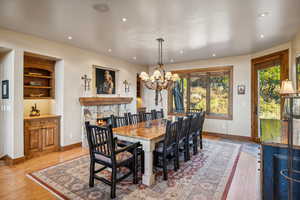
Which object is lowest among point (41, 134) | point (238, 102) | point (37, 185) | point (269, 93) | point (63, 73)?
point (37, 185)

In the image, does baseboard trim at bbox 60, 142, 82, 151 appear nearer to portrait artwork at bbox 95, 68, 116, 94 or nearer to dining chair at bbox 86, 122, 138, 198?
portrait artwork at bbox 95, 68, 116, 94

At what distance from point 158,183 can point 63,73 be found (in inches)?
137

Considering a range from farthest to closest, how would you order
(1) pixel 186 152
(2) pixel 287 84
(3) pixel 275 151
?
(1) pixel 186 152, (2) pixel 287 84, (3) pixel 275 151

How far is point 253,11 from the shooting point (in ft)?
8.50

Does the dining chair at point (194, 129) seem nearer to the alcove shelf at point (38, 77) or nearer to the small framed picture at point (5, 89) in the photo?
the alcove shelf at point (38, 77)

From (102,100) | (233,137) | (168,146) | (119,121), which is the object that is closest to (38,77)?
(102,100)

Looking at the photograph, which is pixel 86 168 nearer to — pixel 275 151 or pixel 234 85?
pixel 275 151

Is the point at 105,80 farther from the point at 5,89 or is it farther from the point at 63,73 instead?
the point at 5,89

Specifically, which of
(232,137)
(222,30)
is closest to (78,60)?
(222,30)

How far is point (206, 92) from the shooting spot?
6.09 metres

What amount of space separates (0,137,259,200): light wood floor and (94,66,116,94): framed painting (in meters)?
2.31

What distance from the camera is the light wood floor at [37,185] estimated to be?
2311mm

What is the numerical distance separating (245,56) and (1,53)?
6.60m

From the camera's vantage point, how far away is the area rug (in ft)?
7.52
